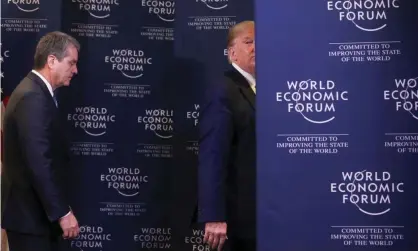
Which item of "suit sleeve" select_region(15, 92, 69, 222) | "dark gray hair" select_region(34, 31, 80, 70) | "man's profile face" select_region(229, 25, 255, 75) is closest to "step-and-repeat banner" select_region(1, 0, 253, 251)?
"dark gray hair" select_region(34, 31, 80, 70)

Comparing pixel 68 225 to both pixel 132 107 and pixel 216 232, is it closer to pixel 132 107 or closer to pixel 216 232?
pixel 216 232

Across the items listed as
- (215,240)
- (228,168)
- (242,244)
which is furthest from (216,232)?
(228,168)

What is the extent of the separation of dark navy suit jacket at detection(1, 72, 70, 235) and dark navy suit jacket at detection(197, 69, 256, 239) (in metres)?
0.71

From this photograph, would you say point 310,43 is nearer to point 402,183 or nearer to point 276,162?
point 276,162

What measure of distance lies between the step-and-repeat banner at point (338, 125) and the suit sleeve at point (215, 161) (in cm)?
74

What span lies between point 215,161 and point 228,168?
11cm

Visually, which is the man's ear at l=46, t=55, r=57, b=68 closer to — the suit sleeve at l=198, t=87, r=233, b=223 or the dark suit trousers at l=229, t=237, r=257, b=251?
the suit sleeve at l=198, t=87, r=233, b=223

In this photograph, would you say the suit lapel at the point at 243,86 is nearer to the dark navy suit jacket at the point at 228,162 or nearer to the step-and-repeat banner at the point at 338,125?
the dark navy suit jacket at the point at 228,162

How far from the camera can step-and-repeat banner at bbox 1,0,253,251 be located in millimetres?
4527

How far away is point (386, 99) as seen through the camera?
243 centimetres

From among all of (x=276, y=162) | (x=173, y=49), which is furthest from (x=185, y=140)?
(x=276, y=162)

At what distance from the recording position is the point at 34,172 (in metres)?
3.23

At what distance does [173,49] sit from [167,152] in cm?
71

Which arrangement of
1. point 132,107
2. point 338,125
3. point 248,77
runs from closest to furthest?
point 338,125 < point 248,77 < point 132,107
